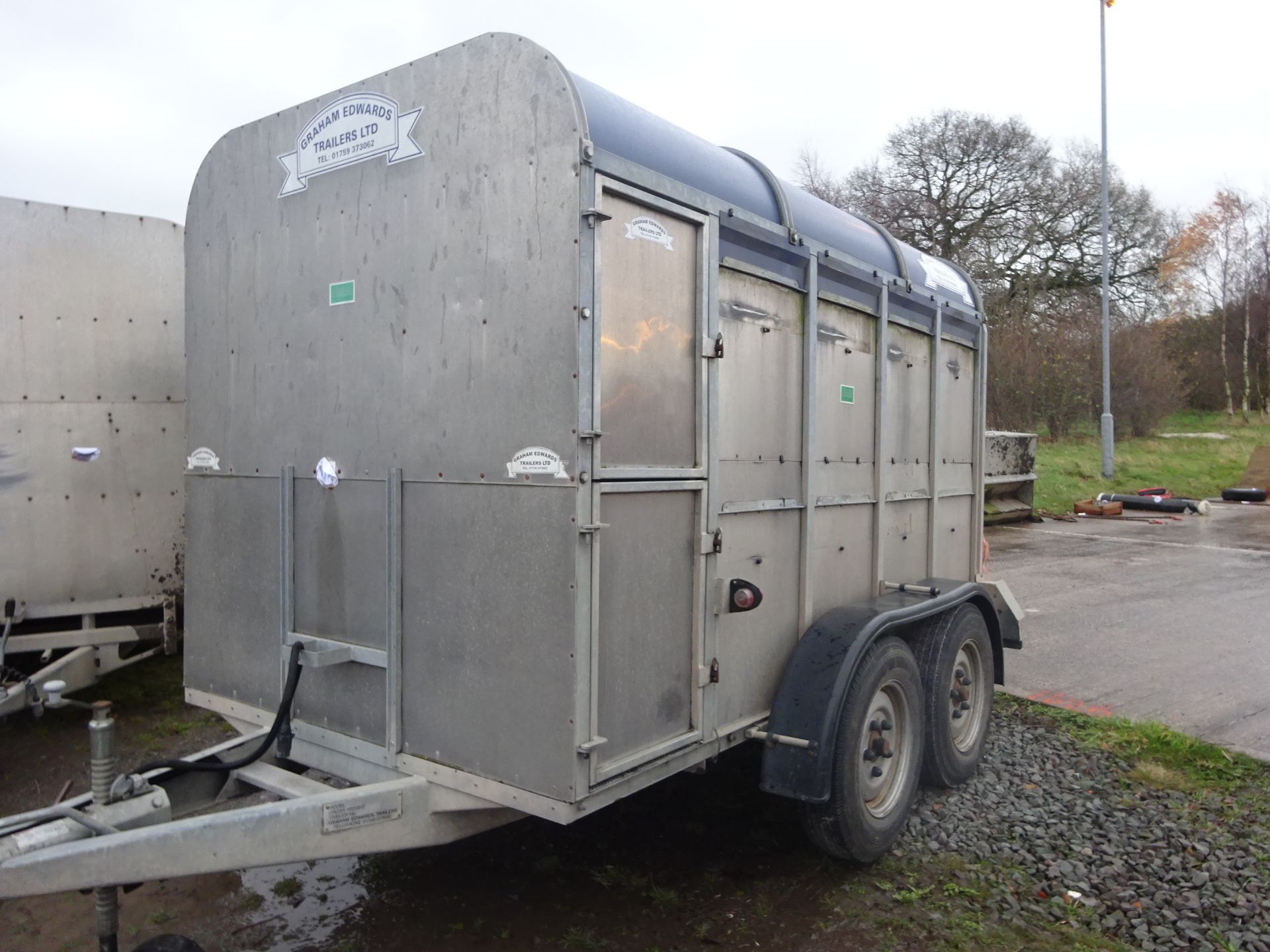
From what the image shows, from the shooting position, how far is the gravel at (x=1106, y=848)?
366 centimetres

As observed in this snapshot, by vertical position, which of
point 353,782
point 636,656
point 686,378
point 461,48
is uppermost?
point 461,48

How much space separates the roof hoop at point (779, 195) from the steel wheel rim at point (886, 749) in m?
1.92

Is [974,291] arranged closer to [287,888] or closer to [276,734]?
[276,734]

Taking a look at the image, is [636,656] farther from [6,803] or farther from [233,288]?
[6,803]

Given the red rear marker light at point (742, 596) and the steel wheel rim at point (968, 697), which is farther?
the steel wheel rim at point (968, 697)

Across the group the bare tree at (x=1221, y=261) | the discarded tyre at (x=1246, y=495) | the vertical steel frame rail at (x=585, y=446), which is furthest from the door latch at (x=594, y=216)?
the bare tree at (x=1221, y=261)

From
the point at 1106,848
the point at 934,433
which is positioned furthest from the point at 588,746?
the point at 934,433

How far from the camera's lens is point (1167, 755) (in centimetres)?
532

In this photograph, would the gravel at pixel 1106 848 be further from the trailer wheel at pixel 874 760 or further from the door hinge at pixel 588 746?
the door hinge at pixel 588 746

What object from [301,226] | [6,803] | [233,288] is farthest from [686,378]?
[6,803]

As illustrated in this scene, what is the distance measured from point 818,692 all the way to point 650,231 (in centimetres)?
185

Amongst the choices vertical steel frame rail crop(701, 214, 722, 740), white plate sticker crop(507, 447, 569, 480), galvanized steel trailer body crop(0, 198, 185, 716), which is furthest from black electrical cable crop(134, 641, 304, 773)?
galvanized steel trailer body crop(0, 198, 185, 716)

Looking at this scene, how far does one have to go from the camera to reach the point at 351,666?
3.35 m

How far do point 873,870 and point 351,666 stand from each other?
2.31 metres
